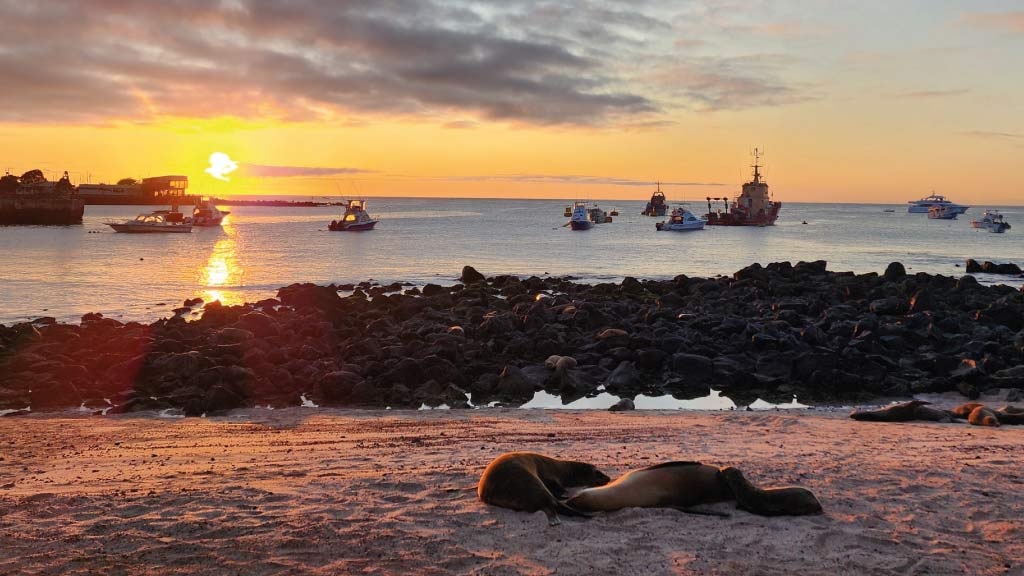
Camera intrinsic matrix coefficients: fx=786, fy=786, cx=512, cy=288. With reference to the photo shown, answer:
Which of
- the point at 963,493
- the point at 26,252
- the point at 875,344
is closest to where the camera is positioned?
the point at 963,493

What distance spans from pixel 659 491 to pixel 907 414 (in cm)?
616

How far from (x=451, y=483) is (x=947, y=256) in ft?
186

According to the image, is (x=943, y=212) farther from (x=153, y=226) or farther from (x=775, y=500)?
(x=775, y=500)

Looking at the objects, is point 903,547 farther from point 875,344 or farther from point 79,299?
point 79,299

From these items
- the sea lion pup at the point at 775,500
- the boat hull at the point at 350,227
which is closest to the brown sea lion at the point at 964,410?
the sea lion pup at the point at 775,500

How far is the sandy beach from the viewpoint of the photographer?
5.77 metres

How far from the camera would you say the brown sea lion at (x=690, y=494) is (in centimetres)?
667

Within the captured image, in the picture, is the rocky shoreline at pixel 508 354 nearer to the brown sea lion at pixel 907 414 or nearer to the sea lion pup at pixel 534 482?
the brown sea lion at pixel 907 414

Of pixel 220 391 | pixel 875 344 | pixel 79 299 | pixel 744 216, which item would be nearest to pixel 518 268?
pixel 79 299

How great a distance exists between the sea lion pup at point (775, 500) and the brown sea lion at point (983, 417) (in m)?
5.40

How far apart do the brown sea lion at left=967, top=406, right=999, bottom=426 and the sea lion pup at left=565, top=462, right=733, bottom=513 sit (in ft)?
19.2

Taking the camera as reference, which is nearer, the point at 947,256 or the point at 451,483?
the point at 451,483

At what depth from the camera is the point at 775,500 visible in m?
6.69

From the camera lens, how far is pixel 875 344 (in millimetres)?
16578
